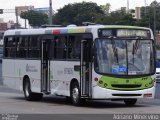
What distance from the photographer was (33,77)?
25.2 m

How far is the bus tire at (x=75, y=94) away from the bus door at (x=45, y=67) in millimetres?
2158

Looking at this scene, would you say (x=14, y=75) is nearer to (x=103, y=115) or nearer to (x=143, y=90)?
(x=143, y=90)

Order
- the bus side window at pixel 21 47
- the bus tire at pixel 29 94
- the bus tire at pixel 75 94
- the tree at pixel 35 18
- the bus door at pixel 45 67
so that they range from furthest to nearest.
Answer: the tree at pixel 35 18, the bus side window at pixel 21 47, the bus tire at pixel 29 94, the bus door at pixel 45 67, the bus tire at pixel 75 94

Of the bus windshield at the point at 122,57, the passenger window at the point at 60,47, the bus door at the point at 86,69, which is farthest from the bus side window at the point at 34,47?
the bus windshield at the point at 122,57

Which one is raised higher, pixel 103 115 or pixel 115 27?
pixel 115 27

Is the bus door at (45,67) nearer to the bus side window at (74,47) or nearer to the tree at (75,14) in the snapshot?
the bus side window at (74,47)

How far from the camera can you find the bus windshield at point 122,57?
2102 cm

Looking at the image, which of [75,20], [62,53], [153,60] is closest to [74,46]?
[62,53]

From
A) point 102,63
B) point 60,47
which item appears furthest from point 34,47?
point 102,63

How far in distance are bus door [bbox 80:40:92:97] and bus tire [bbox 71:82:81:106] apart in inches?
13.6

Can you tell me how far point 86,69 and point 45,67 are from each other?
336 cm

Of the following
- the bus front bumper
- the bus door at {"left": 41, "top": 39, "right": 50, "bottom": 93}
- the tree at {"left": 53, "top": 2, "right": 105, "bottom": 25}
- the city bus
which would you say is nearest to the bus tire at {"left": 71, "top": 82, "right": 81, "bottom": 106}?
the city bus

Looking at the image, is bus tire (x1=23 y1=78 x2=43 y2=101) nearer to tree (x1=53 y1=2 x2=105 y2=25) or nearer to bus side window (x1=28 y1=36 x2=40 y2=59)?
bus side window (x1=28 y1=36 x2=40 y2=59)

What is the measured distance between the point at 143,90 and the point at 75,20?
6364 centimetres
